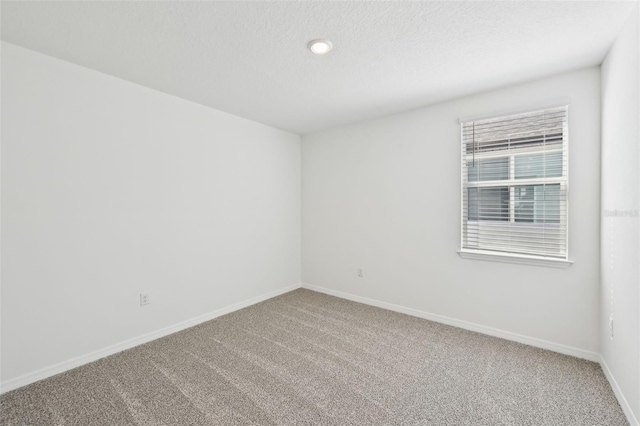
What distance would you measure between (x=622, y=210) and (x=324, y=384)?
7.53ft

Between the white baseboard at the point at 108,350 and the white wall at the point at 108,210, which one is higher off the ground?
the white wall at the point at 108,210

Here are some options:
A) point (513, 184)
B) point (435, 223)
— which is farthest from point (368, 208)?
point (513, 184)

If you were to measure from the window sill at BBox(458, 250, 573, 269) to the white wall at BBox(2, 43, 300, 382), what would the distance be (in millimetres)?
2562

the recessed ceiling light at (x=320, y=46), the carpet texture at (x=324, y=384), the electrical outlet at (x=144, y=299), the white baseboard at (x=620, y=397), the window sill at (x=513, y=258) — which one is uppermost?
the recessed ceiling light at (x=320, y=46)

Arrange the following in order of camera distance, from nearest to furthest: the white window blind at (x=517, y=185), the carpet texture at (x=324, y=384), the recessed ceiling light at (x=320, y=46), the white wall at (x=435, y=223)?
the carpet texture at (x=324, y=384) → the recessed ceiling light at (x=320, y=46) → the white wall at (x=435, y=223) → the white window blind at (x=517, y=185)

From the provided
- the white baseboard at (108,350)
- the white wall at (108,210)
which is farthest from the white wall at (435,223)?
the white baseboard at (108,350)

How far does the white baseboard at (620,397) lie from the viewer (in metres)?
1.67

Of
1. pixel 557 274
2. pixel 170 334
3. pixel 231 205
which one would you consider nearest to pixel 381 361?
pixel 557 274

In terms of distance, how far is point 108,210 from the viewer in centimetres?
251

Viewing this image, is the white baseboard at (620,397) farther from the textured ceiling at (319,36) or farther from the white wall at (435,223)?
the textured ceiling at (319,36)

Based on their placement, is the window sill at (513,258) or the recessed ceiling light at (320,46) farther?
the window sill at (513,258)

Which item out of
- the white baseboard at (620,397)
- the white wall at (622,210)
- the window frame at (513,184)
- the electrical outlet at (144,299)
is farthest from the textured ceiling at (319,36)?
the white baseboard at (620,397)

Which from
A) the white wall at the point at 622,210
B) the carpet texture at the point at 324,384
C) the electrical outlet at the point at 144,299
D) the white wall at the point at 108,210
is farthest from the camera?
the electrical outlet at the point at 144,299

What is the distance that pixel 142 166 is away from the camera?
2.72 metres
